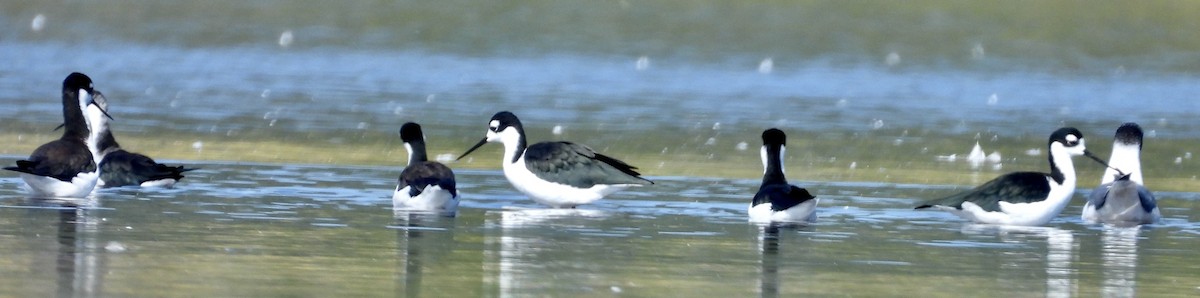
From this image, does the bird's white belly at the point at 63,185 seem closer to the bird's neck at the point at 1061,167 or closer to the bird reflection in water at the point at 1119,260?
the bird's neck at the point at 1061,167

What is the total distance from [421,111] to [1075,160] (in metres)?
7.68

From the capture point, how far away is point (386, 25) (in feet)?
128

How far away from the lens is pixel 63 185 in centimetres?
1430

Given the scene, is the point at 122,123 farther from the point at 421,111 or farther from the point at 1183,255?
the point at 1183,255

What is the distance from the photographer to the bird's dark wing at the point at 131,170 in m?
15.6

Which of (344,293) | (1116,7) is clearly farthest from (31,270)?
(1116,7)

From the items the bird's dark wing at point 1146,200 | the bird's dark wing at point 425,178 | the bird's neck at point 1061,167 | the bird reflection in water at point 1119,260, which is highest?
the bird's neck at point 1061,167

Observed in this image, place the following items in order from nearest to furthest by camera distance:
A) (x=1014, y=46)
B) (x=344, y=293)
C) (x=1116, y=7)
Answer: (x=344, y=293) < (x=1014, y=46) < (x=1116, y=7)

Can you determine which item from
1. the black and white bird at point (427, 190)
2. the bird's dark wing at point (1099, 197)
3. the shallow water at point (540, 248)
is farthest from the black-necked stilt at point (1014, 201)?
the black and white bird at point (427, 190)

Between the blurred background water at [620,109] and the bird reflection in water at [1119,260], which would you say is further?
the blurred background water at [620,109]

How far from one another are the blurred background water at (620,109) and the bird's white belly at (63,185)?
201mm

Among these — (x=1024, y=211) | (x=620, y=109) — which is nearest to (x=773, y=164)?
(x=1024, y=211)

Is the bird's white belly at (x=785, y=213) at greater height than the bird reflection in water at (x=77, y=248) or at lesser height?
greater

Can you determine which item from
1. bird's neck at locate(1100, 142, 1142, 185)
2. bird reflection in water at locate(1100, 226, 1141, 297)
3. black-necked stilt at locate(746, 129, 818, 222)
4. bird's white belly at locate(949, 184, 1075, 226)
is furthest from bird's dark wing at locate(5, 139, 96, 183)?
bird's neck at locate(1100, 142, 1142, 185)
